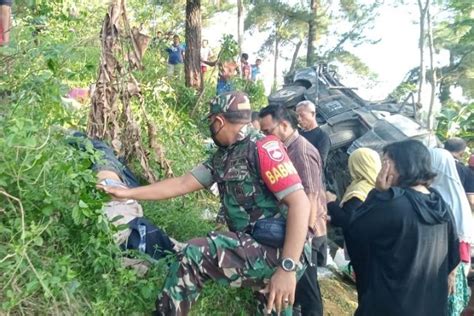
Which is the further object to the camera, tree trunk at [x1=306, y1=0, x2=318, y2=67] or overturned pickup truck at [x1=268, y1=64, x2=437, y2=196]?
tree trunk at [x1=306, y1=0, x2=318, y2=67]

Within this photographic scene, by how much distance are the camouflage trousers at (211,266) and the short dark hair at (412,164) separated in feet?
2.50

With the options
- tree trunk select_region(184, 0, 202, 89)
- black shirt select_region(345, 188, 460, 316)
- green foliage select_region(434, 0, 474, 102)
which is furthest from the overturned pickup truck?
green foliage select_region(434, 0, 474, 102)

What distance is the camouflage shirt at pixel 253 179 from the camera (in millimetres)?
2613

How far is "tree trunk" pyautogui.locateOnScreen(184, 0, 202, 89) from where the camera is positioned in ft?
32.0

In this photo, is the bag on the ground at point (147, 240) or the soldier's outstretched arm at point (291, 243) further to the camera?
the bag on the ground at point (147, 240)

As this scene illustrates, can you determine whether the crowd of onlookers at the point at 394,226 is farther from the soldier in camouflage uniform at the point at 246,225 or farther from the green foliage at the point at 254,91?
the green foliage at the point at 254,91

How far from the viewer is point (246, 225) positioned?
2.79 metres

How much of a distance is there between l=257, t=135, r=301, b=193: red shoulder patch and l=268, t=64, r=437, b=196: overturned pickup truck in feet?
12.1

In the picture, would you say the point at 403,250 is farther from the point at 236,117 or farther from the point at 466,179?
the point at 466,179

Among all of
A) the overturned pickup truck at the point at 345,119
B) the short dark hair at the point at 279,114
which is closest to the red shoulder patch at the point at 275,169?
the short dark hair at the point at 279,114

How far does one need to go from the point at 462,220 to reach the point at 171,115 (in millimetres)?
4077

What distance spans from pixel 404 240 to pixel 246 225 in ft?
2.62

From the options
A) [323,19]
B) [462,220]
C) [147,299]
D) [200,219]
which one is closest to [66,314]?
[147,299]

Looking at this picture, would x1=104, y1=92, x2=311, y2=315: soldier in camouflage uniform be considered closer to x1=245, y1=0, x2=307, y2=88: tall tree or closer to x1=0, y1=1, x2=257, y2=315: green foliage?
x1=0, y1=1, x2=257, y2=315: green foliage
